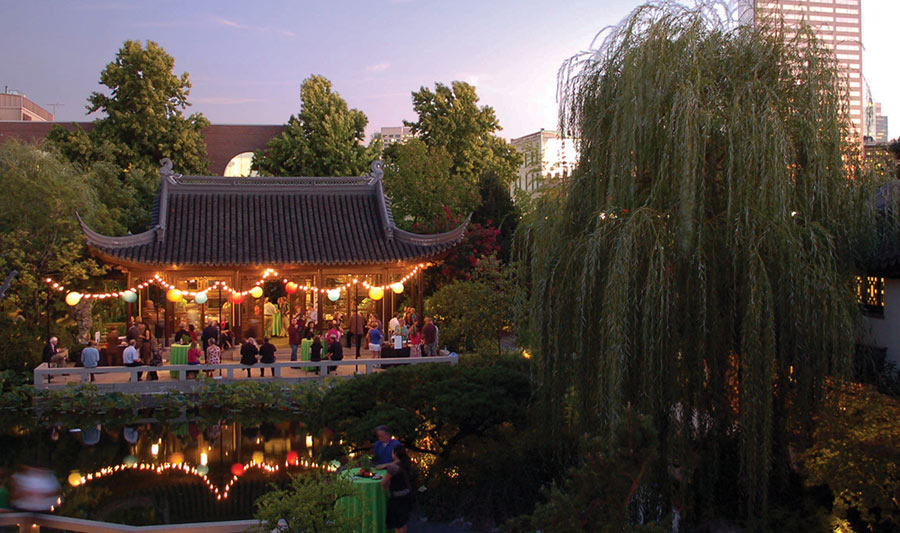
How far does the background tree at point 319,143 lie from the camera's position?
101ft

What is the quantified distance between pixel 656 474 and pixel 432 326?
12.0 meters

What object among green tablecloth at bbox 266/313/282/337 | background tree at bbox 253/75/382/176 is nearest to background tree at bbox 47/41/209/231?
background tree at bbox 253/75/382/176

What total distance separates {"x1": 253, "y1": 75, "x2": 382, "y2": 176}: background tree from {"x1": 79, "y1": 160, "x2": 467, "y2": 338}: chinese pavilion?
7.70 meters

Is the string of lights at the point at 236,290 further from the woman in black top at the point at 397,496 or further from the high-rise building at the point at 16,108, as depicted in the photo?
the high-rise building at the point at 16,108

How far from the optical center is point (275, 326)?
22.8m

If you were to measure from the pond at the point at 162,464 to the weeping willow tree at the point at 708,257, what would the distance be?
3.93 m

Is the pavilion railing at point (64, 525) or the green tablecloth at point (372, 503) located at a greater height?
the pavilion railing at point (64, 525)

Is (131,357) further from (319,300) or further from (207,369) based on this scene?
(319,300)

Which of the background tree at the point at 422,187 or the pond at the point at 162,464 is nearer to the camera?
the pond at the point at 162,464

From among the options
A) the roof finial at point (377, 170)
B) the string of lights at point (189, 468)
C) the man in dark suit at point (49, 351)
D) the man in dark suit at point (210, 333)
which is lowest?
the string of lights at point (189, 468)

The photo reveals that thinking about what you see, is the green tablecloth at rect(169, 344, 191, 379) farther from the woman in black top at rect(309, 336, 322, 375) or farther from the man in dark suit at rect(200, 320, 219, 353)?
the woman in black top at rect(309, 336, 322, 375)

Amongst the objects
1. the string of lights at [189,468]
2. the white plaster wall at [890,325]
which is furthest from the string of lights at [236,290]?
the white plaster wall at [890,325]

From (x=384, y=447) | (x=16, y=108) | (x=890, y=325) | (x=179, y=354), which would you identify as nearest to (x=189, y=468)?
(x=384, y=447)

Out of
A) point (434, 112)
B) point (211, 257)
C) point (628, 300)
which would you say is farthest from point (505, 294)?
point (434, 112)
